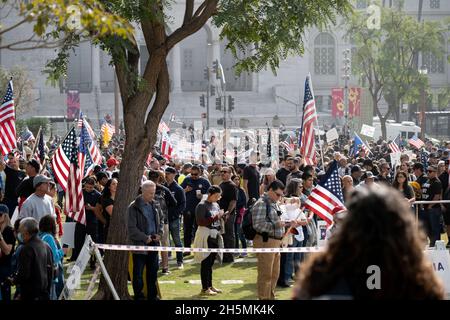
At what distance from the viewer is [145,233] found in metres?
11.6

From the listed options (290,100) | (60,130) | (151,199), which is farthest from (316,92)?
(151,199)

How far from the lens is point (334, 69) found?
84.4m

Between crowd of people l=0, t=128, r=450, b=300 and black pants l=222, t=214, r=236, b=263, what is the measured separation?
2 cm

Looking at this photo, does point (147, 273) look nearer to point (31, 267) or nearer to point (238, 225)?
point (31, 267)

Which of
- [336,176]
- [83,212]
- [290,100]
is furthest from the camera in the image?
[290,100]

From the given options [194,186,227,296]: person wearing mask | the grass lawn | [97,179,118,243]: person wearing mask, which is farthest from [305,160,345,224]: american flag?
[97,179,118,243]: person wearing mask

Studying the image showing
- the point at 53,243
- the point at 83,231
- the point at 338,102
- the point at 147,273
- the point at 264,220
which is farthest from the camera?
the point at 338,102

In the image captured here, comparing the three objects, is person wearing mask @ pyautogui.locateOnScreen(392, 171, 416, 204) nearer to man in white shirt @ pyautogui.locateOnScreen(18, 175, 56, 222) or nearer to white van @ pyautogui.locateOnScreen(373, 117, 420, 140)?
man in white shirt @ pyautogui.locateOnScreen(18, 175, 56, 222)

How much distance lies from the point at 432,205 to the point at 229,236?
3.55 metres

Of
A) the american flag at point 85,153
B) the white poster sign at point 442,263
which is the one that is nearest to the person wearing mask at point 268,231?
the white poster sign at point 442,263

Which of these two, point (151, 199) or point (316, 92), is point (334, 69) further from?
point (151, 199)

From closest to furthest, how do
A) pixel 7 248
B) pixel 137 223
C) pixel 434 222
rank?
pixel 7 248 → pixel 137 223 → pixel 434 222

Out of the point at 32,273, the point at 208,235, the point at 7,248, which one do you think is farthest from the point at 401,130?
the point at 32,273

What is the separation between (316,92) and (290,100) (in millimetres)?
2830
